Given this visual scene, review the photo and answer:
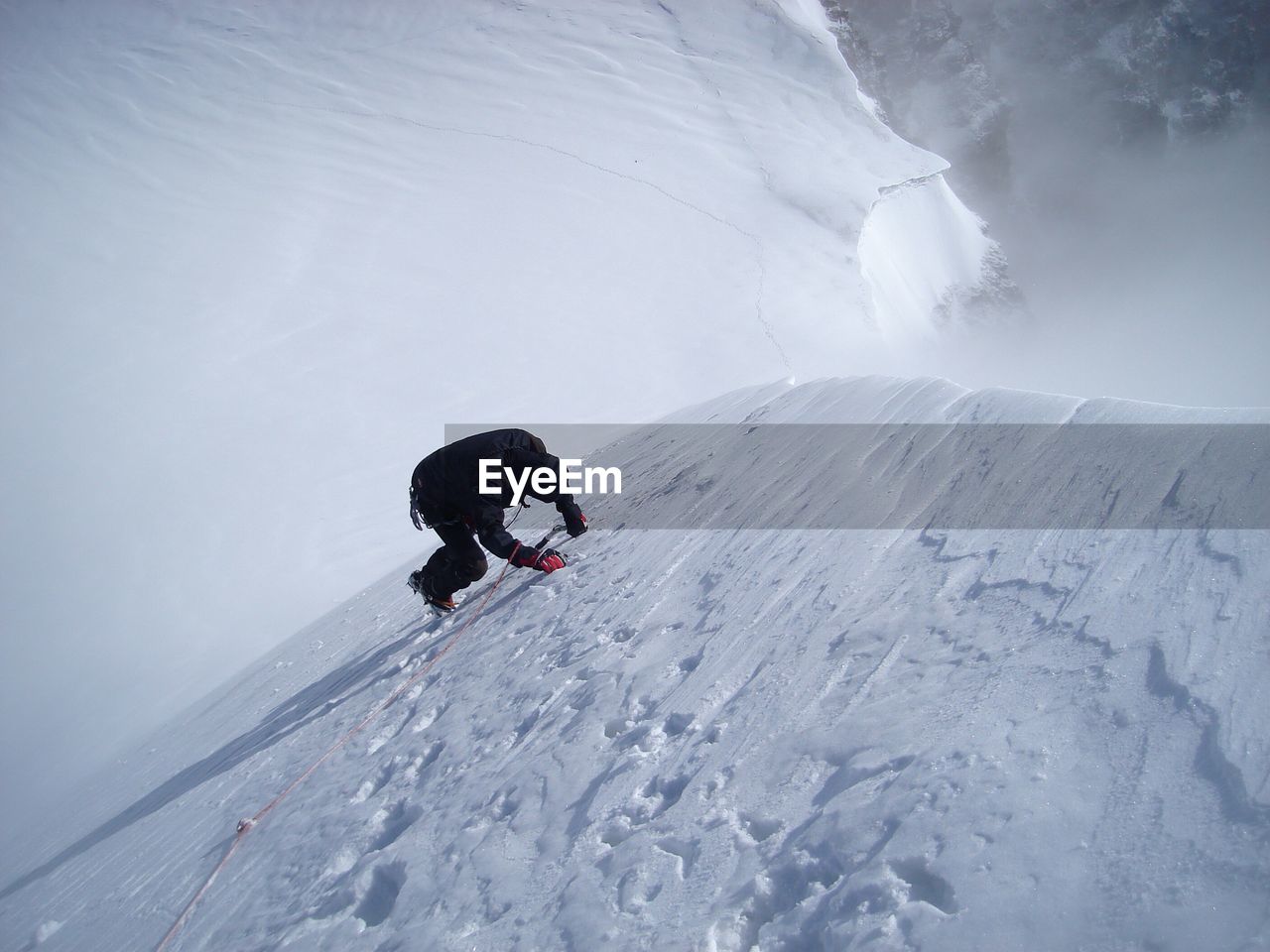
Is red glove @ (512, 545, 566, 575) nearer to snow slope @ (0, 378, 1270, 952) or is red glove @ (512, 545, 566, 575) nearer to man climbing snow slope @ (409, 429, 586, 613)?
man climbing snow slope @ (409, 429, 586, 613)

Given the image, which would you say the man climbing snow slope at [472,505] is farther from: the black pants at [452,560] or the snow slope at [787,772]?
the snow slope at [787,772]

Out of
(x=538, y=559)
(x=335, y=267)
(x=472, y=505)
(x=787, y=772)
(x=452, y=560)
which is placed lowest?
(x=787, y=772)

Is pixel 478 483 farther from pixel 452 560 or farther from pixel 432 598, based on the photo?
pixel 432 598

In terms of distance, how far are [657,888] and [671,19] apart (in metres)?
15.5

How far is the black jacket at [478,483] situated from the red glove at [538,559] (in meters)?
0.07

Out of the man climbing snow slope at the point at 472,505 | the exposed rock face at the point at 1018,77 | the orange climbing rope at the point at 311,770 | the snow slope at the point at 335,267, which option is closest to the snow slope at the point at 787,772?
the orange climbing rope at the point at 311,770

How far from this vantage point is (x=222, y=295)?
847cm

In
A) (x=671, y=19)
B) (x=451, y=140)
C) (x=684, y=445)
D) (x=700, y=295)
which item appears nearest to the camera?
(x=684, y=445)

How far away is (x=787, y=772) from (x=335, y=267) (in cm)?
879

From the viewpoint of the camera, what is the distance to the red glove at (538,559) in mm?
3490

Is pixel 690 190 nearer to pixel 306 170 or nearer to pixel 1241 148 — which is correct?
pixel 306 170

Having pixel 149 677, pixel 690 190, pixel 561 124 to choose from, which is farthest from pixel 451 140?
pixel 149 677

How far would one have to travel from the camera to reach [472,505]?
3.46 meters

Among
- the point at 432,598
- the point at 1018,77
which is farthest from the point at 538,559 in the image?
the point at 1018,77
